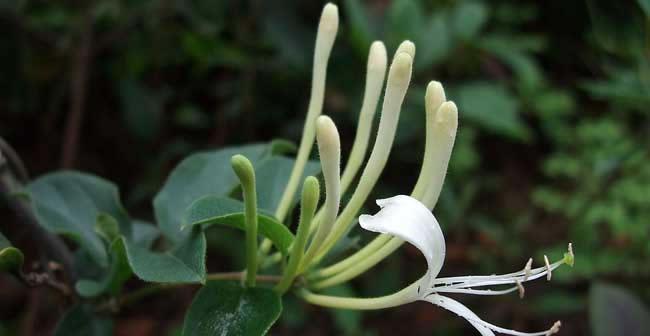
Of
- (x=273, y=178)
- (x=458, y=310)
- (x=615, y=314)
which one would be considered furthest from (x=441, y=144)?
(x=615, y=314)

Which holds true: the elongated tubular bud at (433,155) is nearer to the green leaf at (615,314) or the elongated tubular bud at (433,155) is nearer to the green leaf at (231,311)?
the green leaf at (231,311)

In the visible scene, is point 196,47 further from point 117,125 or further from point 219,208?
point 219,208

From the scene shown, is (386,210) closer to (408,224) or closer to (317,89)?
(408,224)

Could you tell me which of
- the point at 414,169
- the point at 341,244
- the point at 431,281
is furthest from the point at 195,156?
the point at 414,169

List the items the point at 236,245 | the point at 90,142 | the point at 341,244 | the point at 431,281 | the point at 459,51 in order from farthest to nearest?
the point at 90,142, the point at 459,51, the point at 236,245, the point at 341,244, the point at 431,281

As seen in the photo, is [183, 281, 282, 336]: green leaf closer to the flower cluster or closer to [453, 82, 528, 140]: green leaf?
the flower cluster

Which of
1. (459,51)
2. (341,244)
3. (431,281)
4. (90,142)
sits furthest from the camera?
(90,142)

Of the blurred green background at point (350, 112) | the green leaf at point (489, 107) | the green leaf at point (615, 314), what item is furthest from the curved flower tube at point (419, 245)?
the green leaf at point (489, 107)
